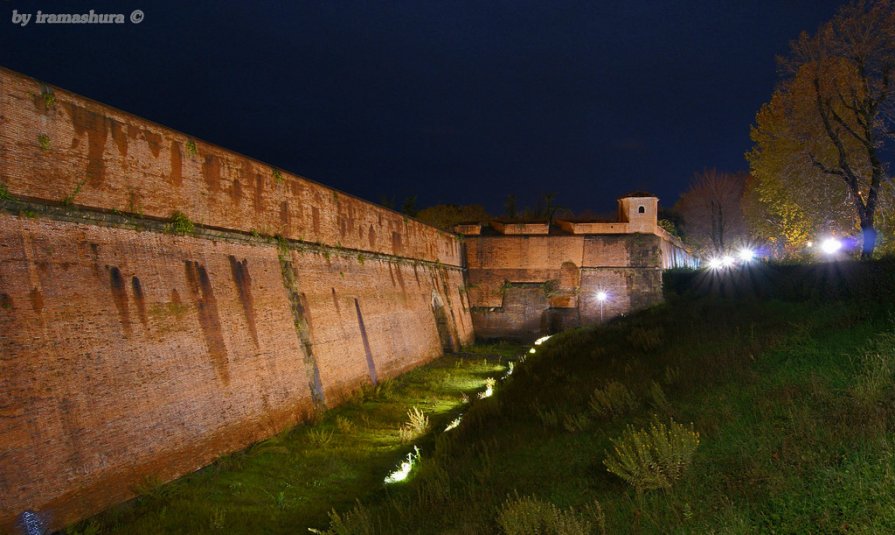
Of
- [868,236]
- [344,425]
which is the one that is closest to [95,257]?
[344,425]

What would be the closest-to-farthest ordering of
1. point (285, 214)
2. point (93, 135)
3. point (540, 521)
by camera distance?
Result: point (540, 521)
point (93, 135)
point (285, 214)

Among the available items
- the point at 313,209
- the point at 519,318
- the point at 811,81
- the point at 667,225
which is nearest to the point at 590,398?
the point at 313,209

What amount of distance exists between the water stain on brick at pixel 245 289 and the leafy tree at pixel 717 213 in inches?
1472

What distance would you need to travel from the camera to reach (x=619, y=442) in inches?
194

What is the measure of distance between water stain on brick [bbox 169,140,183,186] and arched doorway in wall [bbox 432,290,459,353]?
1290cm

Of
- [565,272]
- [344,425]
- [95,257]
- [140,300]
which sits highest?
[95,257]

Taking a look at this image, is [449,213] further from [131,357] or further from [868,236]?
[131,357]

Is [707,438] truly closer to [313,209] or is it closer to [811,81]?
[313,209]

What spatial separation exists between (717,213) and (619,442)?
40988 mm

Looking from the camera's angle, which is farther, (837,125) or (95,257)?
(837,125)

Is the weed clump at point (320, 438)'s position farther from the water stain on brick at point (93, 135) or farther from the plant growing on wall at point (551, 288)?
the plant growing on wall at point (551, 288)

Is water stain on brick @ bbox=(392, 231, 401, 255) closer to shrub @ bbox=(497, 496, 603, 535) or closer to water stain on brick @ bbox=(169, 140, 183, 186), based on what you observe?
water stain on brick @ bbox=(169, 140, 183, 186)

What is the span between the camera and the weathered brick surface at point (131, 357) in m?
5.91

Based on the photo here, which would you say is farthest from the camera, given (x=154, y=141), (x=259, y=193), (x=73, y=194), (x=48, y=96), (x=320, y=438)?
(x=259, y=193)
